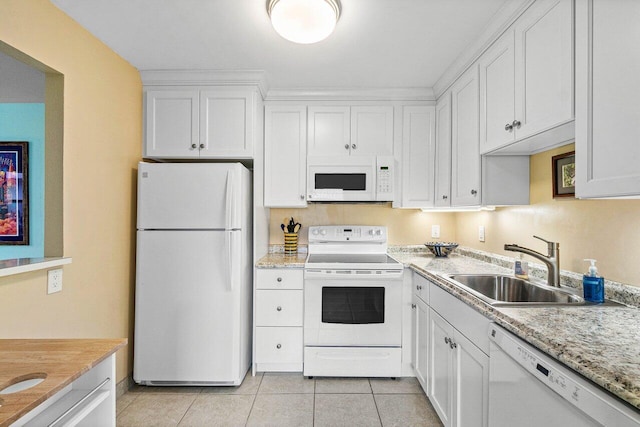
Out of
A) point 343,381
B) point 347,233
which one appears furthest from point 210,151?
point 343,381

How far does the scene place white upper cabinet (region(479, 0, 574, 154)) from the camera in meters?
1.26

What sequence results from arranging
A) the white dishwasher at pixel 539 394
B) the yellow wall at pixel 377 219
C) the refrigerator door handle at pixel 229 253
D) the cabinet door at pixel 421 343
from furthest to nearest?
1. the yellow wall at pixel 377 219
2. the refrigerator door handle at pixel 229 253
3. the cabinet door at pixel 421 343
4. the white dishwasher at pixel 539 394

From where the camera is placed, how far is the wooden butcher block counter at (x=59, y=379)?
30.2 inches

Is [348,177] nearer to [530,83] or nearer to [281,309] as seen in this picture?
[281,309]

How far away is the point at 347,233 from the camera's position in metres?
2.95

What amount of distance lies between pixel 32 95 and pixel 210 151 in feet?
5.05

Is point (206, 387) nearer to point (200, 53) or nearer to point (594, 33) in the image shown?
point (200, 53)

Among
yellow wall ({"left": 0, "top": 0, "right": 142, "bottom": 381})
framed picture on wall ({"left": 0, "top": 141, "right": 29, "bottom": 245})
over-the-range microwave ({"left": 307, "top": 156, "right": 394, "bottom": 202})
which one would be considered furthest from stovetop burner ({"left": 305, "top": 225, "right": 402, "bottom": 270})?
framed picture on wall ({"left": 0, "top": 141, "right": 29, "bottom": 245})

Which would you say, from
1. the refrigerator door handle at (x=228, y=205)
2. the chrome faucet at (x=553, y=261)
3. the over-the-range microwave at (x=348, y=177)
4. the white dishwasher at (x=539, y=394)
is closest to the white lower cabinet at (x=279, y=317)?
the refrigerator door handle at (x=228, y=205)

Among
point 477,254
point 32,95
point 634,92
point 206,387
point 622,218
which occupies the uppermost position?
point 32,95

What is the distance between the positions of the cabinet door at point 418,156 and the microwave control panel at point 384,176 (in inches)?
5.7

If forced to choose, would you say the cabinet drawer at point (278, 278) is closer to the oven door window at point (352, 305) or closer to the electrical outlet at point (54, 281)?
the oven door window at point (352, 305)

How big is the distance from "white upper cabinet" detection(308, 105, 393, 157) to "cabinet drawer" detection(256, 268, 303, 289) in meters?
1.09

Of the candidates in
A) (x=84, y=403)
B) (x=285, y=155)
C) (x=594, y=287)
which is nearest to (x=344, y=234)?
(x=285, y=155)
